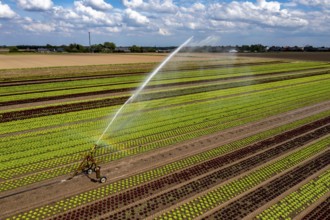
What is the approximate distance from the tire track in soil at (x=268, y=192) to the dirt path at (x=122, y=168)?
14.1 ft

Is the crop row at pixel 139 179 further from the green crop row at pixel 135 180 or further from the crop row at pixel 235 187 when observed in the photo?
the crop row at pixel 235 187

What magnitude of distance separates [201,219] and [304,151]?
873 centimetres

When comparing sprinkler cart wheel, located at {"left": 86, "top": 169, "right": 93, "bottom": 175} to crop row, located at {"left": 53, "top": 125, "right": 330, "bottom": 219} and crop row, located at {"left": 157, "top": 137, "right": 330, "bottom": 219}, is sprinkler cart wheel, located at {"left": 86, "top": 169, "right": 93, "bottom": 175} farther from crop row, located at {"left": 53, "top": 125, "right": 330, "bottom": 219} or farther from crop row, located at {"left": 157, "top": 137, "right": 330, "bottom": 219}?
crop row, located at {"left": 157, "top": 137, "right": 330, "bottom": 219}

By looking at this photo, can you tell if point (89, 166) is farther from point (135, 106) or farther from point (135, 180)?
point (135, 106)

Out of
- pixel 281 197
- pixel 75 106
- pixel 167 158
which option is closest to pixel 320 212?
pixel 281 197

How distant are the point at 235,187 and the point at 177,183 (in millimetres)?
2413

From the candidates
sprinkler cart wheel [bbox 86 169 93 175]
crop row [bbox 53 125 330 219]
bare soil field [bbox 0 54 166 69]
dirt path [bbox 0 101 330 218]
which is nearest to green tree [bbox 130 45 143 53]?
bare soil field [bbox 0 54 166 69]

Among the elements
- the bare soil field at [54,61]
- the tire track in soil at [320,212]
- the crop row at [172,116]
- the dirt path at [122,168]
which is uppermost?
the bare soil field at [54,61]

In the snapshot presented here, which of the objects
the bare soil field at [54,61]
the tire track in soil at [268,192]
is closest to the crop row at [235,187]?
the tire track in soil at [268,192]

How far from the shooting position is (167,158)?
46.2 ft

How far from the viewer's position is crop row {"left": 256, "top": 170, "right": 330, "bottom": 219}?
9.79 metres

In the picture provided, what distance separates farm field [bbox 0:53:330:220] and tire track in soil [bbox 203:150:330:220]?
41 millimetres

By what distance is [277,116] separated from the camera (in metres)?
21.9

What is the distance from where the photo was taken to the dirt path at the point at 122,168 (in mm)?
10297
